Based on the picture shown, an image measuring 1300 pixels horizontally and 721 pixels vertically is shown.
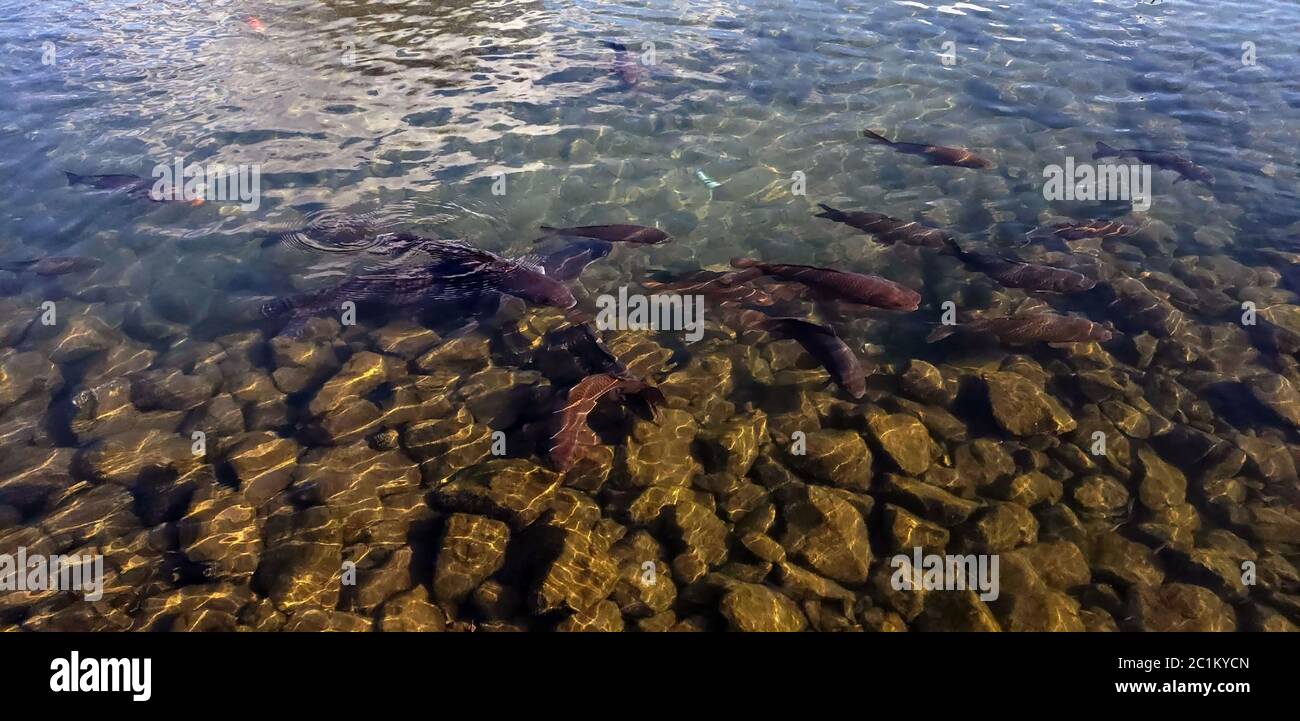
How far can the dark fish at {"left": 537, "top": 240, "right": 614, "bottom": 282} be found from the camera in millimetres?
10367

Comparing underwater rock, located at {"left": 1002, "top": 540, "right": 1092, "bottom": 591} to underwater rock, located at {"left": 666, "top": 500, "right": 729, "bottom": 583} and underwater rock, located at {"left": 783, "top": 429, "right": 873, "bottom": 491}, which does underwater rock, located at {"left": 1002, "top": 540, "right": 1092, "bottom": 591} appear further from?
underwater rock, located at {"left": 666, "top": 500, "right": 729, "bottom": 583}

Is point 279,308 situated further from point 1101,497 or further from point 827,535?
point 1101,497

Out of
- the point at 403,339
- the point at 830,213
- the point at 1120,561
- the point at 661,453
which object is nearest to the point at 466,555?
the point at 661,453

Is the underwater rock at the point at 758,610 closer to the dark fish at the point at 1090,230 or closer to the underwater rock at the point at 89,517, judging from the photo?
the underwater rock at the point at 89,517

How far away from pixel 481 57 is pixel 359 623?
15.1 metres

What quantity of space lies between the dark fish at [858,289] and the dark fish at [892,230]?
76.2 inches

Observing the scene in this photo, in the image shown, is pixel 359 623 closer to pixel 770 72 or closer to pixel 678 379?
pixel 678 379

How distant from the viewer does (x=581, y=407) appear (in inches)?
312

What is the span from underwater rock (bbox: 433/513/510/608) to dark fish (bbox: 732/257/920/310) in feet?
17.3

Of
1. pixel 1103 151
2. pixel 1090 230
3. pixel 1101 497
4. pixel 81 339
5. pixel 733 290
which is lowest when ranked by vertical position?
pixel 1101 497

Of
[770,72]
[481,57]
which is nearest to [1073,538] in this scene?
[770,72]

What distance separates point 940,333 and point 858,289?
4.48 ft

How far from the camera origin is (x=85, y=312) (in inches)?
384
